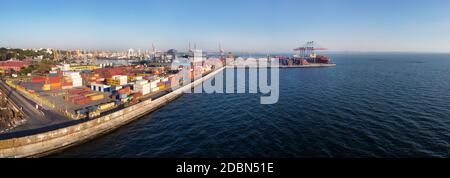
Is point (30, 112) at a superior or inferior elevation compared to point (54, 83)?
inferior

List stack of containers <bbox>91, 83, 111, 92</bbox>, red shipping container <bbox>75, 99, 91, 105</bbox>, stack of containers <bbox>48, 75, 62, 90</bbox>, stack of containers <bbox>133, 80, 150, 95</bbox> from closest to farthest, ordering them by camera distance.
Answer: red shipping container <bbox>75, 99, 91, 105</bbox> < stack of containers <bbox>133, 80, 150, 95</bbox> < stack of containers <bbox>91, 83, 111, 92</bbox> < stack of containers <bbox>48, 75, 62, 90</bbox>

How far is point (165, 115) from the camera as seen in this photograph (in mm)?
36406

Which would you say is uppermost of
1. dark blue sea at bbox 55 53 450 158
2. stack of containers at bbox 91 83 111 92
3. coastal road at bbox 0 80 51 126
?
stack of containers at bbox 91 83 111 92

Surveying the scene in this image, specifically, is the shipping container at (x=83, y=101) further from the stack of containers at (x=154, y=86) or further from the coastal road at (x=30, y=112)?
the stack of containers at (x=154, y=86)

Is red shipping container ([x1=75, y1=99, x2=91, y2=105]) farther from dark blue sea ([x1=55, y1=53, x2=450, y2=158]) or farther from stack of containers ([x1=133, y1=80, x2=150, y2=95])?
dark blue sea ([x1=55, y1=53, x2=450, y2=158])

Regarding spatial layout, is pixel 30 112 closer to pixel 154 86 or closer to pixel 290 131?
pixel 154 86

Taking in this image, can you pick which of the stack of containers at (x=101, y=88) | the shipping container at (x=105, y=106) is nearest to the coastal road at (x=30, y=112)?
the shipping container at (x=105, y=106)

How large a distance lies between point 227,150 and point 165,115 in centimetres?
1700

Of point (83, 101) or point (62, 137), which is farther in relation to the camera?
point (83, 101)

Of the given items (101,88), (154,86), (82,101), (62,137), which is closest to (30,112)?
(82,101)

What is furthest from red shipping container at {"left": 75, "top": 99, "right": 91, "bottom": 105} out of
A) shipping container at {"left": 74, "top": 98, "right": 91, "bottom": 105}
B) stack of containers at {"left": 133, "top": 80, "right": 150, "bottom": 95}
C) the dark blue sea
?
the dark blue sea
